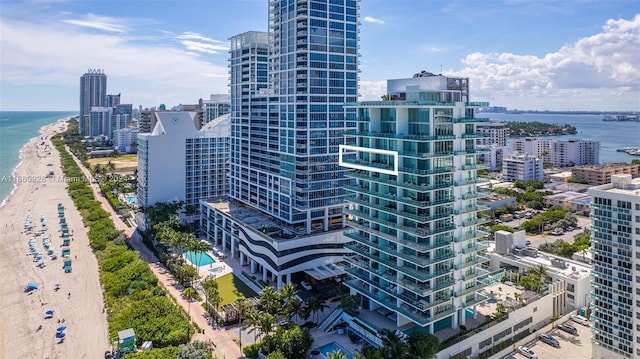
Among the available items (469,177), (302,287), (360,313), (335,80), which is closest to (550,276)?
(469,177)

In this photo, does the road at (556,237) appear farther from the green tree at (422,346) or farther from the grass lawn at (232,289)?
the grass lawn at (232,289)

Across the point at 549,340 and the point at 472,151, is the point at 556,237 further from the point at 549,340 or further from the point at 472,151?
the point at 472,151

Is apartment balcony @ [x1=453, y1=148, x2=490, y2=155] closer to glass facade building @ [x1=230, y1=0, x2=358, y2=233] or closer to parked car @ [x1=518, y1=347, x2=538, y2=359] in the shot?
parked car @ [x1=518, y1=347, x2=538, y2=359]

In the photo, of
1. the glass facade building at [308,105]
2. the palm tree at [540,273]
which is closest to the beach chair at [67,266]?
the glass facade building at [308,105]

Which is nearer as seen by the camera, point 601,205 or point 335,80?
point 601,205

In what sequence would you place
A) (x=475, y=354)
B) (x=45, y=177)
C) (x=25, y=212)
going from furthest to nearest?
(x=45, y=177), (x=25, y=212), (x=475, y=354)

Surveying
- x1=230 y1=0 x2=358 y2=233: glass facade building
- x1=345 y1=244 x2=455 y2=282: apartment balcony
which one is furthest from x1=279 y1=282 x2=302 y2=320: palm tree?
x1=230 y1=0 x2=358 y2=233: glass facade building

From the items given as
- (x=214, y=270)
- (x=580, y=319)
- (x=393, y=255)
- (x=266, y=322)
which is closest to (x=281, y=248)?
(x=214, y=270)

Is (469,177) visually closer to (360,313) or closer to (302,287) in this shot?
(360,313)
